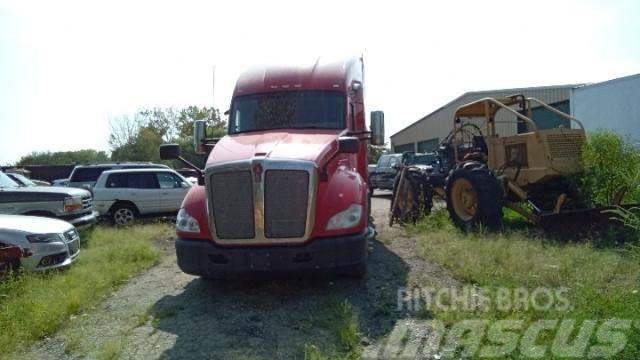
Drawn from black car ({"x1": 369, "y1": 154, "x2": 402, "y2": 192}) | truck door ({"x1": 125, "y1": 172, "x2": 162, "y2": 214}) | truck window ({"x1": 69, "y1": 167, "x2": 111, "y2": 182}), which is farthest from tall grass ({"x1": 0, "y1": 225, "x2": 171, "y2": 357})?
black car ({"x1": 369, "y1": 154, "x2": 402, "y2": 192})

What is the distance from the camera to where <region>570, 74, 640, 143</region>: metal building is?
14.3m

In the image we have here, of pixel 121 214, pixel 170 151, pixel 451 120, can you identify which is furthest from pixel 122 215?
pixel 451 120

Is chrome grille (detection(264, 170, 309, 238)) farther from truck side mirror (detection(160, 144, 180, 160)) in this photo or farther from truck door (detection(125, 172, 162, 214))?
truck door (detection(125, 172, 162, 214))

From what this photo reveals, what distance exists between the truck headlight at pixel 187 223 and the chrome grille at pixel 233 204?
283mm

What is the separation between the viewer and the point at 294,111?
7.22 metres

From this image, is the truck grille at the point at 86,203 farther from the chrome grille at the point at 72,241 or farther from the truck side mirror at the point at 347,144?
the truck side mirror at the point at 347,144

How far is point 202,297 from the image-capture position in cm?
606

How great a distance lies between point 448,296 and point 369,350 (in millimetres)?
1526

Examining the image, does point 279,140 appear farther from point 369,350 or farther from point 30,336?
point 30,336

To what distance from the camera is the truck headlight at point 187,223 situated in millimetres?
5754

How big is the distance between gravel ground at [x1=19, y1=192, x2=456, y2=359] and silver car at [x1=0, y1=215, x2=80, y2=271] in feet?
4.02

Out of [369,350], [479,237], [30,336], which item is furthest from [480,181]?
[30,336]

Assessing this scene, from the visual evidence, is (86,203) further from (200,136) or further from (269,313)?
(269,313)

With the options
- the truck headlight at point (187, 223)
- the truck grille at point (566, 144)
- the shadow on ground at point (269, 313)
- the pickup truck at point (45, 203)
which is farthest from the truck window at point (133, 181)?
the truck grille at point (566, 144)
